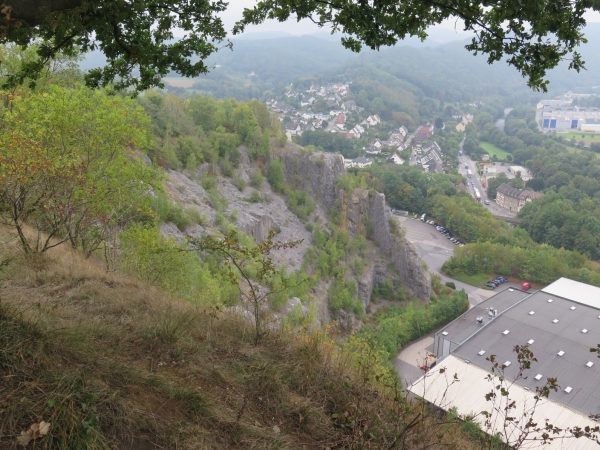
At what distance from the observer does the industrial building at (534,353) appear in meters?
16.8

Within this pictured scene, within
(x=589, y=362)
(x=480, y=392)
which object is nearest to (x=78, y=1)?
(x=480, y=392)

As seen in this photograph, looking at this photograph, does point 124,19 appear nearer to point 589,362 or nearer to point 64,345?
point 64,345

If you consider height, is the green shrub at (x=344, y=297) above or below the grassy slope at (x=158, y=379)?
below

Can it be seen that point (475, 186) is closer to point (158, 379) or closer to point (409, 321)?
point (409, 321)

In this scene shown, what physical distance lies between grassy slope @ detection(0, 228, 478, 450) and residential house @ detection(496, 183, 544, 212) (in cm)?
6725

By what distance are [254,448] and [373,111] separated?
127 m

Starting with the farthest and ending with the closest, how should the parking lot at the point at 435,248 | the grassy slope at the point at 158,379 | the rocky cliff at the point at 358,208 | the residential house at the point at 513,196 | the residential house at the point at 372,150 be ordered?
the residential house at the point at 372,150, the residential house at the point at 513,196, the parking lot at the point at 435,248, the rocky cliff at the point at 358,208, the grassy slope at the point at 158,379

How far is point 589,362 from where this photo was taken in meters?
21.0

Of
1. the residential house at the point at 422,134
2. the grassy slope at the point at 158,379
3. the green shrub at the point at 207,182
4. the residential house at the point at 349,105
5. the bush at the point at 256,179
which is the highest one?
the grassy slope at the point at 158,379

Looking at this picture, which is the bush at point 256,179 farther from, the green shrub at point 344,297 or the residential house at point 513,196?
the residential house at point 513,196

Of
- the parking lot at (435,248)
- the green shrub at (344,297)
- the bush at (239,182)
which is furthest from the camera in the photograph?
the parking lot at (435,248)

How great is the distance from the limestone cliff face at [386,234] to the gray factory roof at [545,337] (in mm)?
6689

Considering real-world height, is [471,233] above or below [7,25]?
below

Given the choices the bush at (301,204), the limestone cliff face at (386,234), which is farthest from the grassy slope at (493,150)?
the bush at (301,204)
